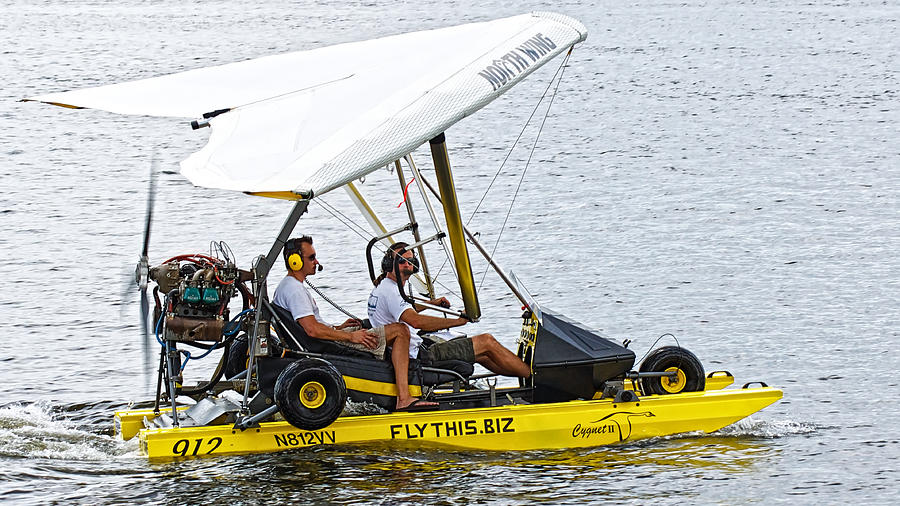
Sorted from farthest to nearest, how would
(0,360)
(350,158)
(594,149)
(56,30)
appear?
(56,30)
(594,149)
(0,360)
(350,158)

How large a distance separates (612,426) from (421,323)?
1931 mm

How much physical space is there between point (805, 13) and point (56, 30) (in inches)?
1066

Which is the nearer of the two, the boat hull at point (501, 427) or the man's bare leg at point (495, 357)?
the boat hull at point (501, 427)

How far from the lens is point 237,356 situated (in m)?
10.9

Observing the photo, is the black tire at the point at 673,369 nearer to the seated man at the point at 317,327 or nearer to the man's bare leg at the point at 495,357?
the man's bare leg at the point at 495,357

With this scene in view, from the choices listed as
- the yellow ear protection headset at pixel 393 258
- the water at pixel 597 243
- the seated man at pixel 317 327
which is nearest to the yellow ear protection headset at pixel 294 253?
the seated man at pixel 317 327

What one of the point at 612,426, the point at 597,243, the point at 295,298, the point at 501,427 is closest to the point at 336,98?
the point at 295,298

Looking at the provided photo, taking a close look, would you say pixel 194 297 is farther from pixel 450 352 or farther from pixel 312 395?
pixel 450 352

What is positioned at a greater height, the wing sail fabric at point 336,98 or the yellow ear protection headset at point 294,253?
the wing sail fabric at point 336,98

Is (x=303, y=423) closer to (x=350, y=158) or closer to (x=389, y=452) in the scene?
(x=389, y=452)

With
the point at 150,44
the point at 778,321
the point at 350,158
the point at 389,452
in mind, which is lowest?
the point at 389,452

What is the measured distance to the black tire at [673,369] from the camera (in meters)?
11.5

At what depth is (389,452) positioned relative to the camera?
1081 cm

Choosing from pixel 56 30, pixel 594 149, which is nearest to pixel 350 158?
pixel 594 149
